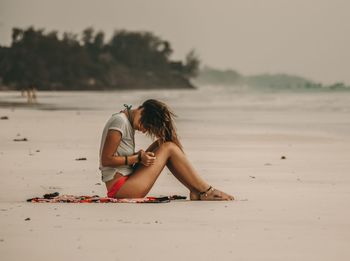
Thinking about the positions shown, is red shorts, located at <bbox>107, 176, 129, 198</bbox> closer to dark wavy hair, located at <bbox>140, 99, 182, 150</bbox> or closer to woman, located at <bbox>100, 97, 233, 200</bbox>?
woman, located at <bbox>100, 97, 233, 200</bbox>

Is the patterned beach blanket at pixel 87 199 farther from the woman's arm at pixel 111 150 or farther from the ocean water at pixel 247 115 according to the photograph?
the ocean water at pixel 247 115

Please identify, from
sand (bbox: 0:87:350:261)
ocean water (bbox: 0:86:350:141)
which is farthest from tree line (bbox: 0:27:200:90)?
sand (bbox: 0:87:350:261)

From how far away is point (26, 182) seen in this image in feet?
28.6

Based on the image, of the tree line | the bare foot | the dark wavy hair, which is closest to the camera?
the dark wavy hair

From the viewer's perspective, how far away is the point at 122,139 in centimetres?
689

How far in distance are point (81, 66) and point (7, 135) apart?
118376 mm

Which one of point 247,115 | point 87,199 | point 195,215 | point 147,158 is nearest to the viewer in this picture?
point 195,215

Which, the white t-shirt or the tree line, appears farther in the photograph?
the tree line

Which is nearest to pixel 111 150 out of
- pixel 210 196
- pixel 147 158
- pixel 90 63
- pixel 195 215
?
pixel 147 158

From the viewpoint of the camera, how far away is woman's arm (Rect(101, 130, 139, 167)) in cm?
671

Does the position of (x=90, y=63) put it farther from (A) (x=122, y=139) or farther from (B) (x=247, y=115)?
(A) (x=122, y=139)

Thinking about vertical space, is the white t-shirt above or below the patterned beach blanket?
above

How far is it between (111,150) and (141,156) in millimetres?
288

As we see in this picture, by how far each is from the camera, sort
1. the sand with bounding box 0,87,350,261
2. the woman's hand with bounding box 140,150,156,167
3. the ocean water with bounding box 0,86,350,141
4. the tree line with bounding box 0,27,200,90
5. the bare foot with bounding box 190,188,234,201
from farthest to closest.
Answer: the tree line with bounding box 0,27,200,90, the ocean water with bounding box 0,86,350,141, the bare foot with bounding box 190,188,234,201, the woman's hand with bounding box 140,150,156,167, the sand with bounding box 0,87,350,261
